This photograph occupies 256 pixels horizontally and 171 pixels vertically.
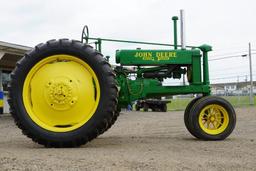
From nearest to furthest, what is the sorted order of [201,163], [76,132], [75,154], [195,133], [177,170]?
[177,170] < [201,163] < [75,154] < [76,132] < [195,133]

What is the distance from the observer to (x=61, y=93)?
22.6 ft

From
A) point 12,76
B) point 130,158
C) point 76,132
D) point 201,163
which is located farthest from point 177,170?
point 12,76

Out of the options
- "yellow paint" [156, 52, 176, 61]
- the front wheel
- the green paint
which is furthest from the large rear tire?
the front wheel

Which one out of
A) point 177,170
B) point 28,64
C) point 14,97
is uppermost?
point 28,64

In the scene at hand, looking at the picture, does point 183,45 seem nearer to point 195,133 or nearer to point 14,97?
point 195,133

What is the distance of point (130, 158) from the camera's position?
5484mm

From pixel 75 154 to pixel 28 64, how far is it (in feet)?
6.24

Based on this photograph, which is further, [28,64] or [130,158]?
[28,64]

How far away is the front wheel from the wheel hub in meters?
2.24

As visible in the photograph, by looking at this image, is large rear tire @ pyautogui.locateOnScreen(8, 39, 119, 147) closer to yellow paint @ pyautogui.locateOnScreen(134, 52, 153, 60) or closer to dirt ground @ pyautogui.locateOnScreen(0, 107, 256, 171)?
dirt ground @ pyautogui.locateOnScreen(0, 107, 256, 171)

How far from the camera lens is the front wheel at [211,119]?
7828 millimetres

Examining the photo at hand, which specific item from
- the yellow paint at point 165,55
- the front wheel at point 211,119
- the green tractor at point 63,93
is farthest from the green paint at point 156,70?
the green tractor at point 63,93

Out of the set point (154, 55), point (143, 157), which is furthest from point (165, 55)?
point (143, 157)

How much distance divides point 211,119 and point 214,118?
0.20 feet
